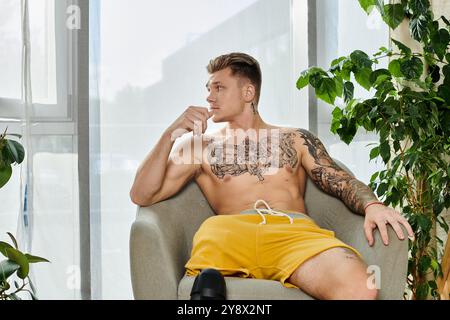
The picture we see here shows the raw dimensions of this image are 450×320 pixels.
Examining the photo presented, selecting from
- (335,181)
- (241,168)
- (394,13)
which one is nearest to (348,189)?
(335,181)

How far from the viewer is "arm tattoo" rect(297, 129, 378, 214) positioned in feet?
A: 6.98

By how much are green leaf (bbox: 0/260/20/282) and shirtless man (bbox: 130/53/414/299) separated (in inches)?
16.3

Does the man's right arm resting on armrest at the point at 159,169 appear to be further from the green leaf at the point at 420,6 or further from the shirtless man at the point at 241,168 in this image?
the green leaf at the point at 420,6

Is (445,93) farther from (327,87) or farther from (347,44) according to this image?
(347,44)

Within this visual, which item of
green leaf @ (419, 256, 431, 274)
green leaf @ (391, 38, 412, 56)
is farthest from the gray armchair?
green leaf @ (391, 38, 412, 56)

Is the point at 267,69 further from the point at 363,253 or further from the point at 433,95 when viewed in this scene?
the point at 363,253

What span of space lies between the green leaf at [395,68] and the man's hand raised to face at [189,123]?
0.87 metres

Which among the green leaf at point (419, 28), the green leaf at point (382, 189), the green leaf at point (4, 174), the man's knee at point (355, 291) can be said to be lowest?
the man's knee at point (355, 291)

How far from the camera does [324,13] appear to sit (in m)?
3.05

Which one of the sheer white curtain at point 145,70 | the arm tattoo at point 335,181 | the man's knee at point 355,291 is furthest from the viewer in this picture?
the sheer white curtain at point 145,70

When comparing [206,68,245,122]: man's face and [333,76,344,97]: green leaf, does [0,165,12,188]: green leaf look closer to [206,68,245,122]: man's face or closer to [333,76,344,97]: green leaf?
[206,68,245,122]: man's face

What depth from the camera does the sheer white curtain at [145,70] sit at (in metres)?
2.81

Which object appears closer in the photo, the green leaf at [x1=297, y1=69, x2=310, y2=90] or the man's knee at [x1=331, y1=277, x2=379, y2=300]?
the man's knee at [x1=331, y1=277, x2=379, y2=300]

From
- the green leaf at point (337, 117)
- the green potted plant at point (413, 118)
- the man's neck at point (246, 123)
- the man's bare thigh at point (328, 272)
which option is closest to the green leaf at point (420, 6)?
the green potted plant at point (413, 118)
